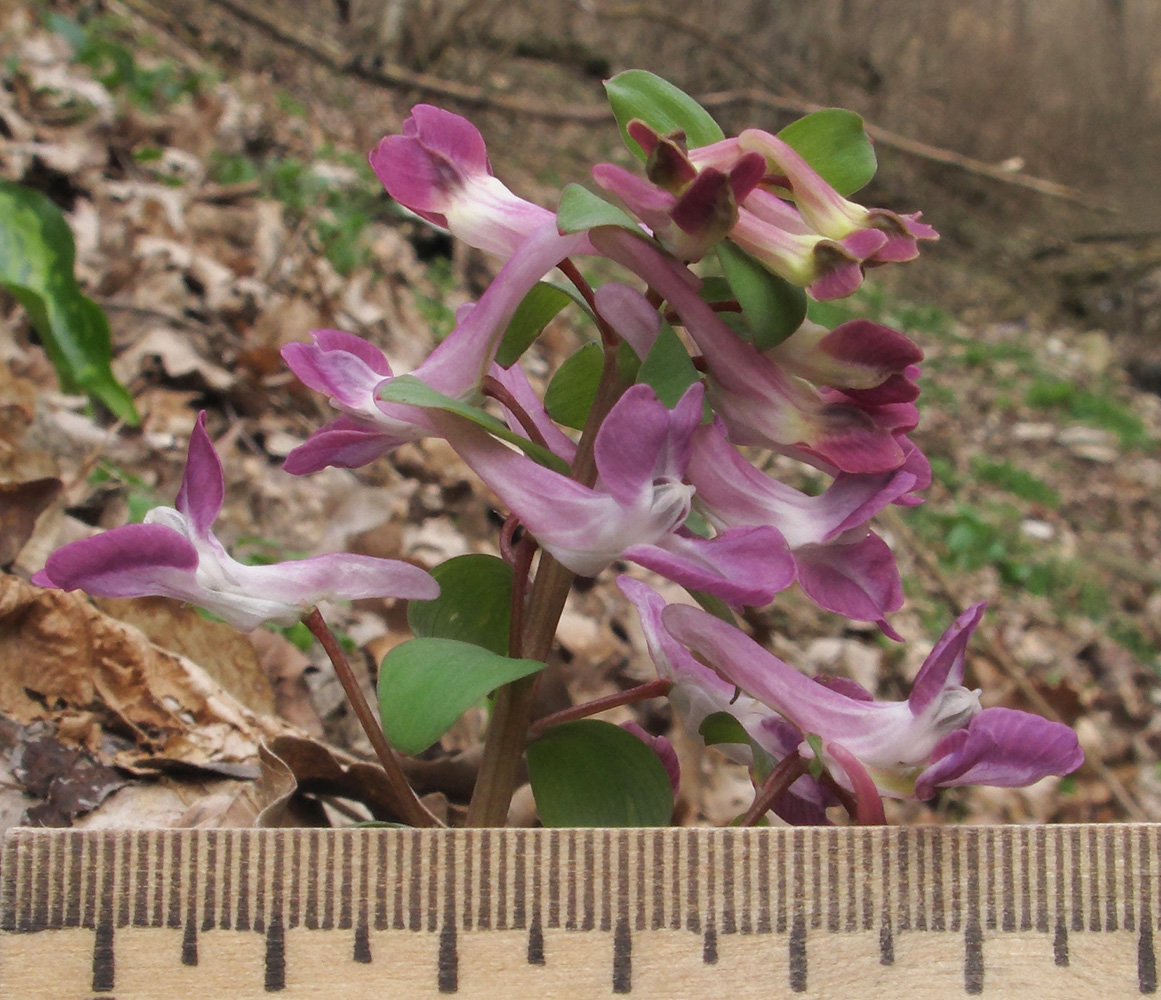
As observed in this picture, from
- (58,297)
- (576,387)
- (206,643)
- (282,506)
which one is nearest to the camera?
(576,387)

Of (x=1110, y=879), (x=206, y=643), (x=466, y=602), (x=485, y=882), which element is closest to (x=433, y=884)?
(x=485, y=882)

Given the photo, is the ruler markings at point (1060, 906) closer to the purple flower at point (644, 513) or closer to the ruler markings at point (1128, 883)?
the ruler markings at point (1128, 883)

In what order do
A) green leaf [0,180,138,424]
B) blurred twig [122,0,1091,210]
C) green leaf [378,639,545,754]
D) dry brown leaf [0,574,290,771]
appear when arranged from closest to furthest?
green leaf [378,639,545,754] → dry brown leaf [0,574,290,771] → green leaf [0,180,138,424] → blurred twig [122,0,1091,210]

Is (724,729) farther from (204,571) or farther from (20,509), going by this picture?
(20,509)

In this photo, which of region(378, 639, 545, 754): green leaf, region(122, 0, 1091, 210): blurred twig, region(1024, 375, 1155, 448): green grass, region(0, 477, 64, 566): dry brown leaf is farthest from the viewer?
region(1024, 375, 1155, 448): green grass

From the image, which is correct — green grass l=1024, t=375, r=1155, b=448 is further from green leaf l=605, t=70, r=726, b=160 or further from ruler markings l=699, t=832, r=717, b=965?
ruler markings l=699, t=832, r=717, b=965

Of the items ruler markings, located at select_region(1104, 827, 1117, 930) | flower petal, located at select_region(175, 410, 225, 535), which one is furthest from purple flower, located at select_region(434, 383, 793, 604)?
ruler markings, located at select_region(1104, 827, 1117, 930)

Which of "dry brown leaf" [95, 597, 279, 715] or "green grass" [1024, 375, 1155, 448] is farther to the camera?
"green grass" [1024, 375, 1155, 448]

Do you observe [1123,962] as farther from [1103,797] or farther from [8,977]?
[1103,797]
